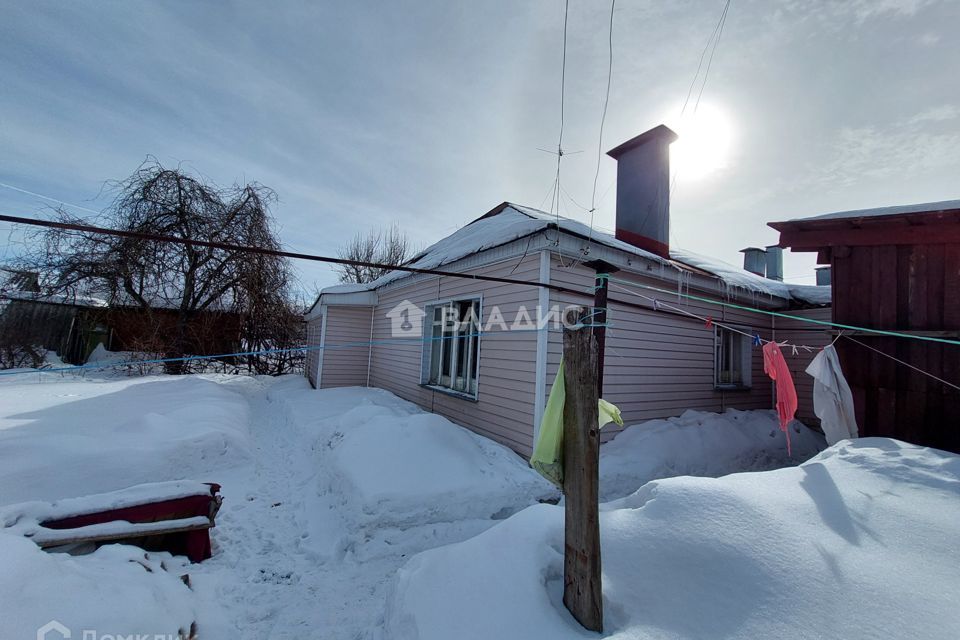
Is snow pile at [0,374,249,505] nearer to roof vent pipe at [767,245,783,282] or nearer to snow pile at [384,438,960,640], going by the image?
snow pile at [384,438,960,640]

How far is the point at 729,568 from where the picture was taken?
186 cm

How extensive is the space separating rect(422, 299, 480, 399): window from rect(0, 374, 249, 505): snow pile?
10.4ft

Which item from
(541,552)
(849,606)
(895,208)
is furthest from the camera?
(895,208)

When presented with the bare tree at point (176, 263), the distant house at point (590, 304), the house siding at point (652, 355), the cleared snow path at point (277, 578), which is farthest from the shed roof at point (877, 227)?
the bare tree at point (176, 263)

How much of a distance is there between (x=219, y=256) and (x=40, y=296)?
520cm

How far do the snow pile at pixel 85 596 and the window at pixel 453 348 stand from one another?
3913 millimetres

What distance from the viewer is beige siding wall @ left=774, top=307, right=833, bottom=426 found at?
314 inches

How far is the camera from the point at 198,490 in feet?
10.4

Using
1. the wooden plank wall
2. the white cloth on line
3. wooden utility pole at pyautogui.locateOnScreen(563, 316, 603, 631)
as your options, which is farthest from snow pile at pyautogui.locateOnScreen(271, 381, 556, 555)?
the wooden plank wall

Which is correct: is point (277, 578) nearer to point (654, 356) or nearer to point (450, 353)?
point (450, 353)

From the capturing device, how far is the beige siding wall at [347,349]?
10.4 metres

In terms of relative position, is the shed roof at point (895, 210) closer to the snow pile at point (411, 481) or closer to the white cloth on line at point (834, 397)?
the white cloth on line at point (834, 397)

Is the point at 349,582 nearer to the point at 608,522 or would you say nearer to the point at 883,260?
the point at 608,522

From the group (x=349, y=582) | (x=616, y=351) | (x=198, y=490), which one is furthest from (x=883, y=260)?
(x=198, y=490)
